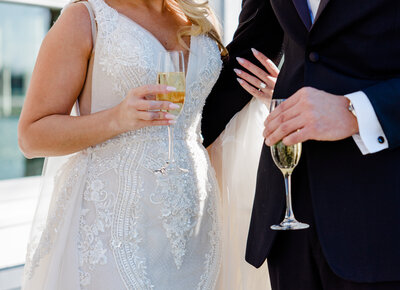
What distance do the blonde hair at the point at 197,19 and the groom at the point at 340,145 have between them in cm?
Result: 51

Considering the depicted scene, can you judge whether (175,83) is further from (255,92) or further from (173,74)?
(255,92)

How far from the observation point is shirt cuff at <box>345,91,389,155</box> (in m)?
1.37

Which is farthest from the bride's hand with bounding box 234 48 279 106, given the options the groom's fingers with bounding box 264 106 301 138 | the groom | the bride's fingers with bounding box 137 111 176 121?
the groom's fingers with bounding box 264 106 301 138

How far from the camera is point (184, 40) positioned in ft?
6.86

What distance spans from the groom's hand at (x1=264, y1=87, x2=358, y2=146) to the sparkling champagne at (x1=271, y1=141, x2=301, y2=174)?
4cm

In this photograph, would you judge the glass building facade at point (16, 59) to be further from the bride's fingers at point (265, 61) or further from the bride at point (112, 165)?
the bride's fingers at point (265, 61)

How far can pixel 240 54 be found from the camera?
6.95ft

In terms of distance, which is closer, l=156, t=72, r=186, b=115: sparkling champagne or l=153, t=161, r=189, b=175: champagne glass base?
l=156, t=72, r=186, b=115: sparkling champagne

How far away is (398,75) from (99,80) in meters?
0.96

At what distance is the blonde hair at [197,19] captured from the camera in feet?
6.87

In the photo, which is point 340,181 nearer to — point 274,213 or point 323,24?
point 274,213

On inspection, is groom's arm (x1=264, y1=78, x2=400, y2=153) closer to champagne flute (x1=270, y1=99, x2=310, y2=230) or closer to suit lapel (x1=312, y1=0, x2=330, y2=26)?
champagne flute (x1=270, y1=99, x2=310, y2=230)

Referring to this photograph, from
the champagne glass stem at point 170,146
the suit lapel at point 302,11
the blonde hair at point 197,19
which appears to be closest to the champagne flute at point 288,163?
the suit lapel at point 302,11
